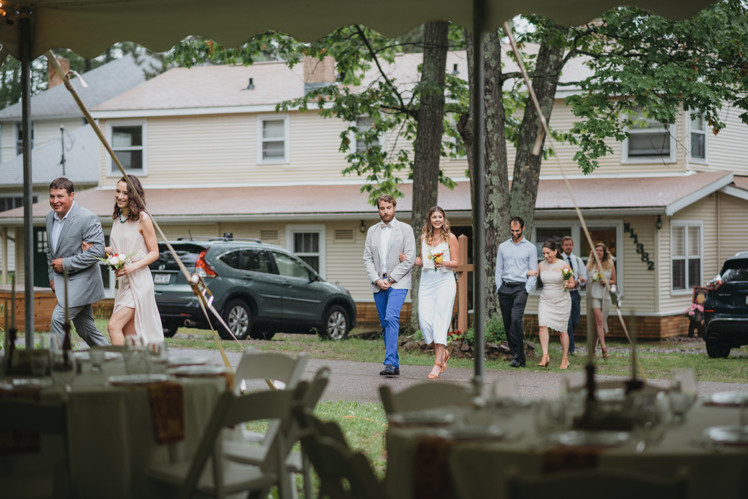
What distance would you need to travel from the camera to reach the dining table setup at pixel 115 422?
4492 mm

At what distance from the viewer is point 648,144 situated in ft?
76.9

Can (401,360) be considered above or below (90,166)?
below

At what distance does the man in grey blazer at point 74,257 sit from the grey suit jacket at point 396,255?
11.8 ft

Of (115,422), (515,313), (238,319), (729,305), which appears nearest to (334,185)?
(238,319)

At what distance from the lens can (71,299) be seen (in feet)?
29.2

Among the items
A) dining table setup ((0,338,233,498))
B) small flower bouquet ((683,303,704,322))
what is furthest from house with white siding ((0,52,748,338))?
dining table setup ((0,338,233,498))

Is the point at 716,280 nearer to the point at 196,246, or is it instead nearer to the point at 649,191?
the point at 649,191

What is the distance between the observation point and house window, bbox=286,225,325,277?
25.3 metres

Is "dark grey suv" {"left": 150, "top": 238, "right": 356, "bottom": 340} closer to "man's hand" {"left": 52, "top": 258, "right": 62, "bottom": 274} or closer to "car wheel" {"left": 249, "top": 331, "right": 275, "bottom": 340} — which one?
"car wheel" {"left": 249, "top": 331, "right": 275, "bottom": 340}

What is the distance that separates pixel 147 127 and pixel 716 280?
1726 cm

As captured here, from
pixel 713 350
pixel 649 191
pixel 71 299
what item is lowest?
pixel 713 350

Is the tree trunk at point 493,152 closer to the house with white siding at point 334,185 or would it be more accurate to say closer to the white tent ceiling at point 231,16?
the house with white siding at point 334,185

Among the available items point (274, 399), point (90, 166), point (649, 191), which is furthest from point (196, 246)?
→ point (90, 166)

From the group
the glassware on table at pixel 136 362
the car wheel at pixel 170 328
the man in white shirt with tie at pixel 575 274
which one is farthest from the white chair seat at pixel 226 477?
the car wheel at pixel 170 328
